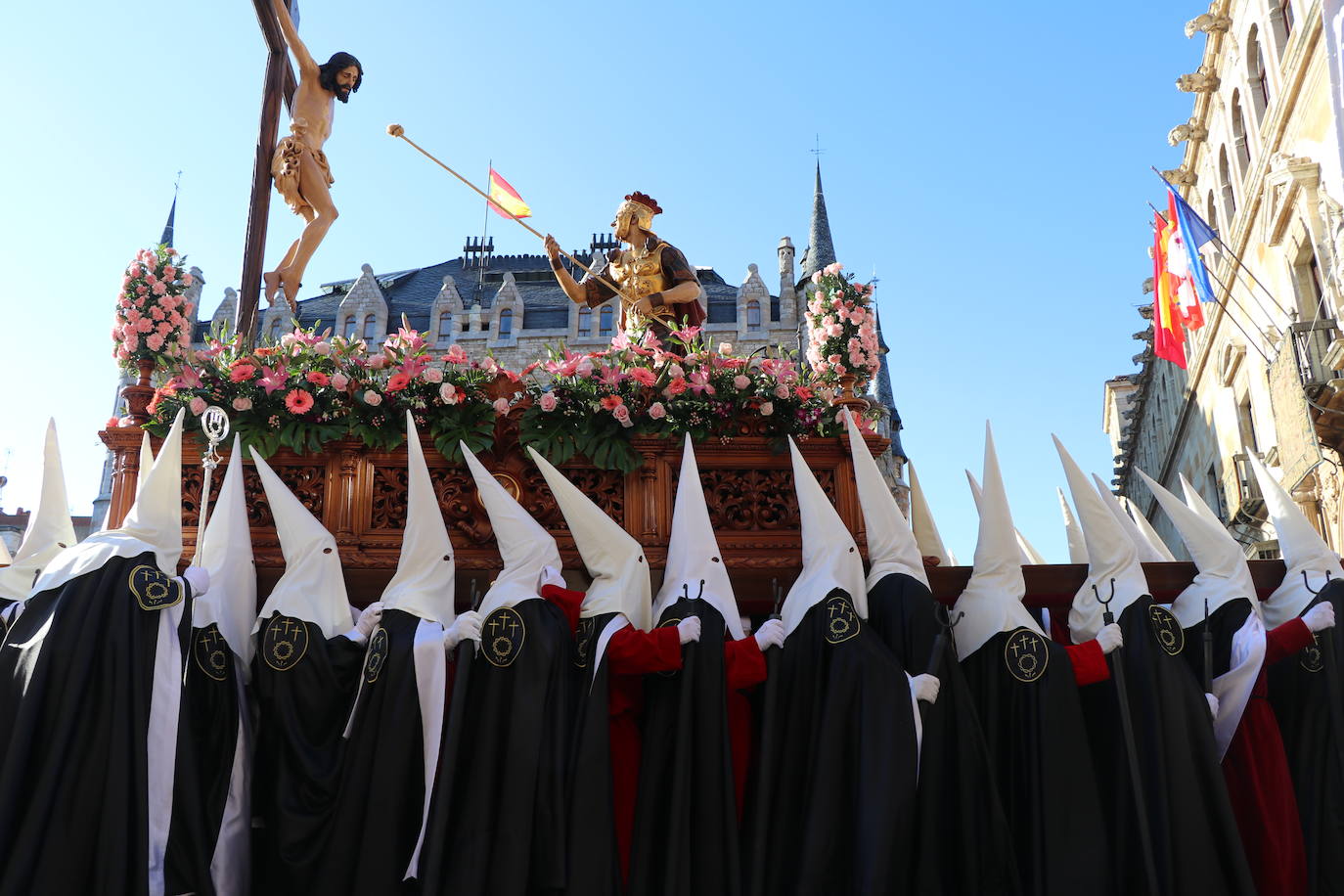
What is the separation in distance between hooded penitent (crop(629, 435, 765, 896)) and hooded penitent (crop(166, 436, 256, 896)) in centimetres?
185

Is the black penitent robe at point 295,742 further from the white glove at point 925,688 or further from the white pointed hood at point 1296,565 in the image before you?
the white pointed hood at point 1296,565

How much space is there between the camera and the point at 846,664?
621 centimetres

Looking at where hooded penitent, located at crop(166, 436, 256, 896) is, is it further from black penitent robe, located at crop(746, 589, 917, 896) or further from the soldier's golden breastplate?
the soldier's golden breastplate

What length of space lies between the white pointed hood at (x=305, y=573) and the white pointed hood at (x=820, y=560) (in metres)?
2.27

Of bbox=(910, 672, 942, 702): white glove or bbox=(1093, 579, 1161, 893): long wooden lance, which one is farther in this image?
bbox=(910, 672, 942, 702): white glove

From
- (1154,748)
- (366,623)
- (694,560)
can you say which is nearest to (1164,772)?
(1154,748)

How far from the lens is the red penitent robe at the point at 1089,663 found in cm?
630

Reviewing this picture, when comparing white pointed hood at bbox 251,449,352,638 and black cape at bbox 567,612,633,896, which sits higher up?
white pointed hood at bbox 251,449,352,638

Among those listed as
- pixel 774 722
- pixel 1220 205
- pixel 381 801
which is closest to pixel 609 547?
pixel 774 722

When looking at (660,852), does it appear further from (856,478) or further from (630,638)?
(856,478)

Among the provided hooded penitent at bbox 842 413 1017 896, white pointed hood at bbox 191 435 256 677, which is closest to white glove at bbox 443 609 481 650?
white pointed hood at bbox 191 435 256 677

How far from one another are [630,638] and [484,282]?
3600cm

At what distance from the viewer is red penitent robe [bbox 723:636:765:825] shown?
6.22 metres

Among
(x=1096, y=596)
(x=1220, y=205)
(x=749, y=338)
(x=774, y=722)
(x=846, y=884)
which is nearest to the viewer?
(x=846, y=884)
